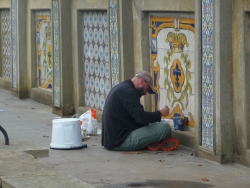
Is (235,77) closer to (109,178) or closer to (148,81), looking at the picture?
(148,81)

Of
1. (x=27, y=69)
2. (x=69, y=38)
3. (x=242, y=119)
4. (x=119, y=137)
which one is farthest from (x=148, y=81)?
(x=27, y=69)

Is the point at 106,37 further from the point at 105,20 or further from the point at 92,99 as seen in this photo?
the point at 92,99

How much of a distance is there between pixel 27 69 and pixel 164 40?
6793mm

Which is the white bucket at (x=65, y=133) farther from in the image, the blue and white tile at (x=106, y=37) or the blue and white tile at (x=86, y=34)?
the blue and white tile at (x=86, y=34)

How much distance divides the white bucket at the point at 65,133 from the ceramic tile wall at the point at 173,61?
5.09 feet

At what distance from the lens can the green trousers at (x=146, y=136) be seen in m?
10.1

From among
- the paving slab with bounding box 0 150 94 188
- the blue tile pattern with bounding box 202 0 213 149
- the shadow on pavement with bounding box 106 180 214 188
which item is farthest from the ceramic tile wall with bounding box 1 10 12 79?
the paving slab with bounding box 0 150 94 188

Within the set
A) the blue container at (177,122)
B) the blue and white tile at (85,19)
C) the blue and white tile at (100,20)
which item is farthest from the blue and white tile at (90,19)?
the blue container at (177,122)

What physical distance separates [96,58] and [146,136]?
12.2 ft

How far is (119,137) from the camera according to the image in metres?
10.2

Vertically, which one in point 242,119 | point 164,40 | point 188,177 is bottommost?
point 188,177

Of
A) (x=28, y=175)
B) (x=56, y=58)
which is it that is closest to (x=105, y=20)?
(x=56, y=58)

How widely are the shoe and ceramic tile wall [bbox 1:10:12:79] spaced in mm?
9396

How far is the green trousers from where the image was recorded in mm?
10102
